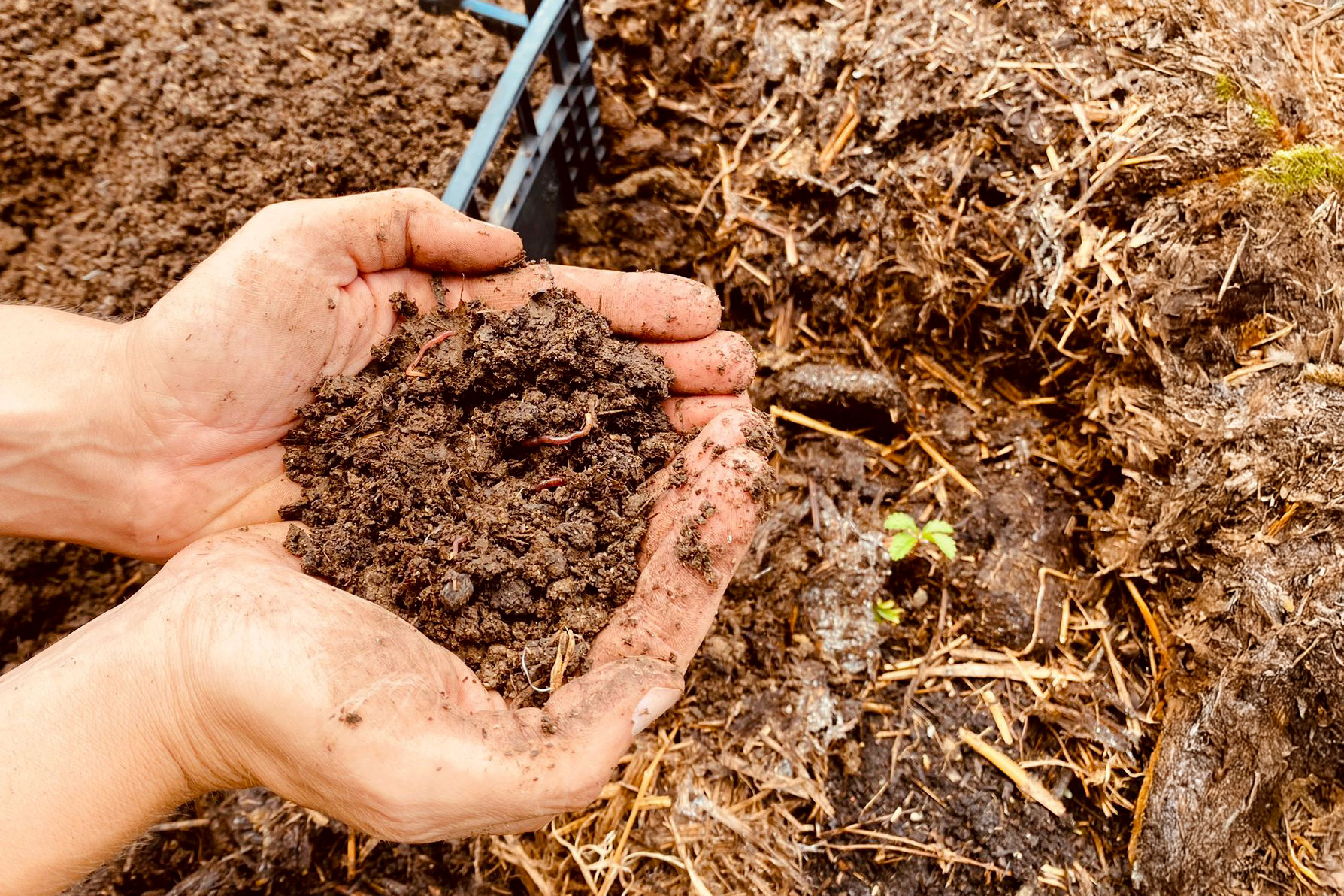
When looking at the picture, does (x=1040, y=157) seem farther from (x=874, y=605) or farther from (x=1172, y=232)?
(x=874, y=605)

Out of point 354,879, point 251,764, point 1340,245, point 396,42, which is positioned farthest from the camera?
point 396,42

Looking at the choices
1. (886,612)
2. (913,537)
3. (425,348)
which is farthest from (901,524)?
(425,348)

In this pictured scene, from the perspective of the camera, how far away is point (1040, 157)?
8.89 ft

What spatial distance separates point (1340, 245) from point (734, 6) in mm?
2195

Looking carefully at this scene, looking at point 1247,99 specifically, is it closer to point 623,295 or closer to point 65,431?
point 623,295

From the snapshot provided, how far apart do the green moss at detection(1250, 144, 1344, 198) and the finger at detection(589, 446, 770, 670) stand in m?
1.82

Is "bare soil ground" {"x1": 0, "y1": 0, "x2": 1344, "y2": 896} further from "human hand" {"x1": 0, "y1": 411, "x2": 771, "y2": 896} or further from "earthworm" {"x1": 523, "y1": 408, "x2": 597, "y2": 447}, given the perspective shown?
"earthworm" {"x1": 523, "y1": 408, "x2": 597, "y2": 447}

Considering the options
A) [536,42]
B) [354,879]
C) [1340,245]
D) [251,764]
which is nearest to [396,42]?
[536,42]

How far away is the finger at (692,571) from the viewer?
1874 mm

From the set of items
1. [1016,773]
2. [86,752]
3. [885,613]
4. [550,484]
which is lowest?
[1016,773]

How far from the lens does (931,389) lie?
283 cm

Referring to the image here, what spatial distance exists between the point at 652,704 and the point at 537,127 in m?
2.08

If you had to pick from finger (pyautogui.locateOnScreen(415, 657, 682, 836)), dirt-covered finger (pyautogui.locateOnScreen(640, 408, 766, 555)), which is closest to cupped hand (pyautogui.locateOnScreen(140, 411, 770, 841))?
finger (pyautogui.locateOnScreen(415, 657, 682, 836))

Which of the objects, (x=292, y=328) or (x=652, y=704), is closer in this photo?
(x=652, y=704)
